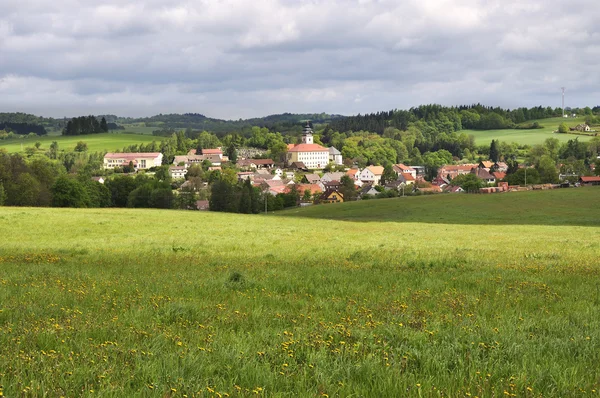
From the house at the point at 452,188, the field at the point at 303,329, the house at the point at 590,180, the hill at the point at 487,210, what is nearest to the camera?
the field at the point at 303,329

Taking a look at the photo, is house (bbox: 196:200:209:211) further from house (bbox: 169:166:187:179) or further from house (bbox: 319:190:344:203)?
house (bbox: 169:166:187:179)

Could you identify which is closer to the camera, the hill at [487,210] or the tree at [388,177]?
the hill at [487,210]

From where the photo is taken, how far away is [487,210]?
6975 cm

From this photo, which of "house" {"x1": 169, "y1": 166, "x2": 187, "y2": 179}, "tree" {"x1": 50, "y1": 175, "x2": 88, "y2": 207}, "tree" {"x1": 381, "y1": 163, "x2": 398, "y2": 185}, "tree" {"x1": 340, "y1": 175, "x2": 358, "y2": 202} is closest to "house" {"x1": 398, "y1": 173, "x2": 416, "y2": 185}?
"tree" {"x1": 381, "y1": 163, "x2": 398, "y2": 185}

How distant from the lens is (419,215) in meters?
68.3

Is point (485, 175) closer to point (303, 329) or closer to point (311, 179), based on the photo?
point (311, 179)

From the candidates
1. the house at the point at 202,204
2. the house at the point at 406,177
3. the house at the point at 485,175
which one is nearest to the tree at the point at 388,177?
the house at the point at 406,177

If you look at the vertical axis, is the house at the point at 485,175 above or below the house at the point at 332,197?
above

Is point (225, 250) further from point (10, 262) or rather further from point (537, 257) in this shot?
point (537, 257)

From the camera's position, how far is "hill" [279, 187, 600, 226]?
59.7 metres

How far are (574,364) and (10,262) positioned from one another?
51.2 feet

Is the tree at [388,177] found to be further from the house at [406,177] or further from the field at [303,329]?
the field at [303,329]

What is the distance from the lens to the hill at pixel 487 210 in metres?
59.7

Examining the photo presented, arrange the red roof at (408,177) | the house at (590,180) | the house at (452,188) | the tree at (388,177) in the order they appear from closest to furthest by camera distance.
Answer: the house at (590,180) < the house at (452,188) < the tree at (388,177) < the red roof at (408,177)
